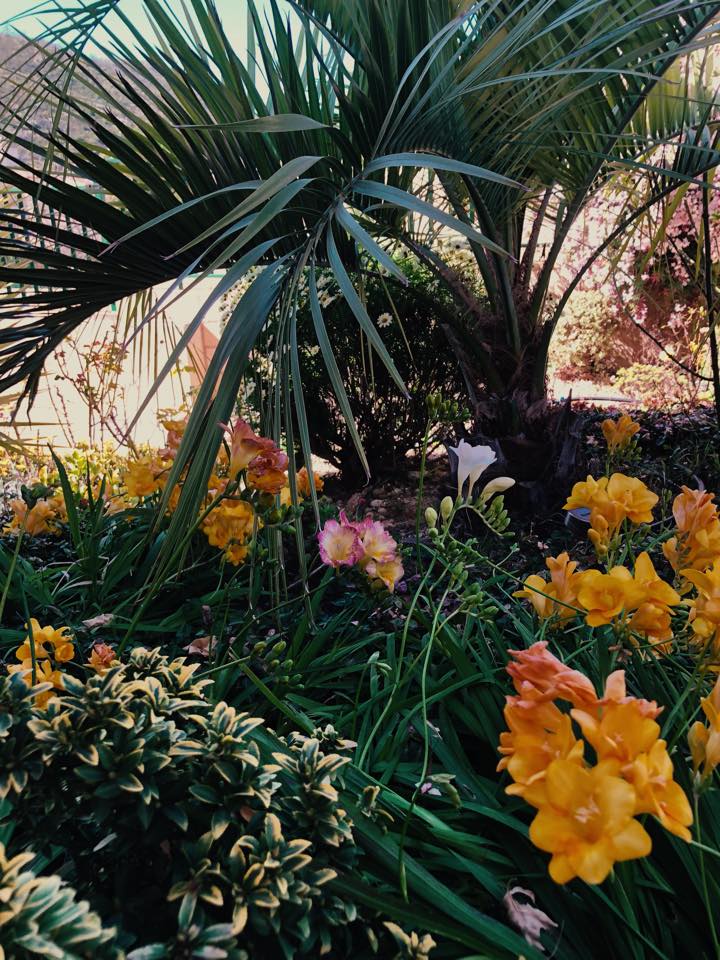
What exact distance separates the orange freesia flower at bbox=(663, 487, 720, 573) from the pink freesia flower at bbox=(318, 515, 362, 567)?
16.8 inches

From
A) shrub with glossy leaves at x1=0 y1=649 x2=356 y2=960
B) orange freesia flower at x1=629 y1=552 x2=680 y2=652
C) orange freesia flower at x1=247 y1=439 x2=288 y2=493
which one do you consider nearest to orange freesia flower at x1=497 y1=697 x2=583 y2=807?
shrub with glossy leaves at x1=0 y1=649 x2=356 y2=960

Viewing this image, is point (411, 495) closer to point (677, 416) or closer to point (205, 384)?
point (677, 416)

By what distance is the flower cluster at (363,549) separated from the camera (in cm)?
99

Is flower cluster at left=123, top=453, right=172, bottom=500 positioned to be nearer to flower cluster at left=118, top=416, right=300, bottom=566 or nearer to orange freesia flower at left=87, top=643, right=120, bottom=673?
flower cluster at left=118, top=416, right=300, bottom=566

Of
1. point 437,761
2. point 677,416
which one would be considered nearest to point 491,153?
point 437,761

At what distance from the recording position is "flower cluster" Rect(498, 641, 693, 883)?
46cm

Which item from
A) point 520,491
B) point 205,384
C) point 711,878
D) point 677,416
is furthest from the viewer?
point 677,416

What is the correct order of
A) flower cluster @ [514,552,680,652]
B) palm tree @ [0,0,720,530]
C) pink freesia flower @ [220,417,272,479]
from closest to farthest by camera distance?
flower cluster @ [514,552,680,652] < pink freesia flower @ [220,417,272,479] < palm tree @ [0,0,720,530]

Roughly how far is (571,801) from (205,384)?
2.22ft

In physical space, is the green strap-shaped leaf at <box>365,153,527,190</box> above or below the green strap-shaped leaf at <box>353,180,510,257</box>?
above

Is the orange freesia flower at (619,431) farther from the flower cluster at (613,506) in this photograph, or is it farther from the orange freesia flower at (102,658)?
the orange freesia flower at (102,658)

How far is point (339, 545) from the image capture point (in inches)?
39.4

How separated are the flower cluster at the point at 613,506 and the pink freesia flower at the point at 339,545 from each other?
12.9 inches

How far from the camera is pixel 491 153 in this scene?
1.63 meters
